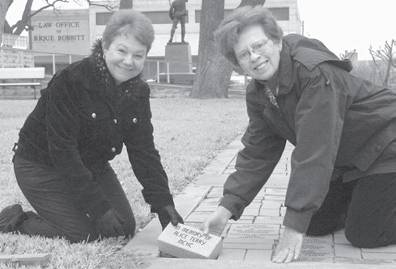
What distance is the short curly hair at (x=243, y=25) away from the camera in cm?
359

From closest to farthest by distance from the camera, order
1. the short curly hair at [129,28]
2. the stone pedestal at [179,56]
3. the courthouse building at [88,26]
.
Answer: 1. the short curly hair at [129,28]
2. the stone pedestal at [179,56]
3. the courthouse building at [88,26]

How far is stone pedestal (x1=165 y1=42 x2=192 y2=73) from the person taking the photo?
98.6 feet

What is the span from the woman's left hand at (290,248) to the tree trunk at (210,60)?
53.0 feet

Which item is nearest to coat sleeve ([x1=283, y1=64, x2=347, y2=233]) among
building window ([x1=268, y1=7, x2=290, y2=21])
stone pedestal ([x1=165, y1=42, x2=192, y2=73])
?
stone pedestal ([x1=165, y1=42, x2=192, y2=73])

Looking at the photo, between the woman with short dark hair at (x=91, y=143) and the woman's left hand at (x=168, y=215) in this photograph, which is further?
the woman's left hand at (x=168, y=215)

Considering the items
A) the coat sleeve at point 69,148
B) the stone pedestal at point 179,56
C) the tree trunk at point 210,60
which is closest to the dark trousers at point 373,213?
the coat sleeve at point 69,148

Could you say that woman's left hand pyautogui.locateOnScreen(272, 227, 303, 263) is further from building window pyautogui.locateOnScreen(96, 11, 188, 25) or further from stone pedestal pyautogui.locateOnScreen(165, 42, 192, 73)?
building window pyautogui.locateOnScreen(96, 11, 188, 25)

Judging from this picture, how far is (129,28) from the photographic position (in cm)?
379

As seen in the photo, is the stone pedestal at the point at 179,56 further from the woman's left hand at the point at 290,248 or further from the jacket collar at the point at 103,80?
the woman's left hand at the point at 290,248

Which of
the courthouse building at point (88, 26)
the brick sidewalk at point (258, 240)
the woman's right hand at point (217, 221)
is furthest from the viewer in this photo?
the courthouse building at point (88, 26)

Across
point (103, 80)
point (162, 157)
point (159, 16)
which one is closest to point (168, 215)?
point (103, 80)

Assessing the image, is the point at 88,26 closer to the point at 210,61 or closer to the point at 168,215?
the point at 210,61

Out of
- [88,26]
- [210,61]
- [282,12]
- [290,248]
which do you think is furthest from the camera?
[88,26]

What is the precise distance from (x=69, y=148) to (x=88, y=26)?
209ft
